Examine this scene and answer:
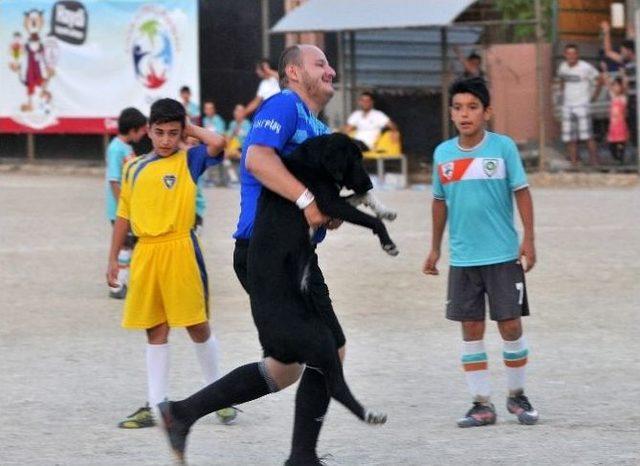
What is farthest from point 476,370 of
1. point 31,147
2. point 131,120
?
point 31,147

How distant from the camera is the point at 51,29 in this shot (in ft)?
91.1

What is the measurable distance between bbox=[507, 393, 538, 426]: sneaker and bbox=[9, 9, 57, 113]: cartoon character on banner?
2104cm

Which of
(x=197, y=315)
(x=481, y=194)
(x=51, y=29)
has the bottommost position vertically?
(x=197, y=315)

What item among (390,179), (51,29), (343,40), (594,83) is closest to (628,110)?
(594,83)

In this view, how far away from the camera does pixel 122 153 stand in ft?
39.8

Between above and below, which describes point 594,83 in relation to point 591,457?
above

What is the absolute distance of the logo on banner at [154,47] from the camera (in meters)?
26.4

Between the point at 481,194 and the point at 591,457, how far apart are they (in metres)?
1.48

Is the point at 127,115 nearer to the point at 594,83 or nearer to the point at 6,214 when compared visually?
the point at 6,214

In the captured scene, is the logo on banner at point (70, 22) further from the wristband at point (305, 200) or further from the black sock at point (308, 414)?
the wristband at point (305, 200)

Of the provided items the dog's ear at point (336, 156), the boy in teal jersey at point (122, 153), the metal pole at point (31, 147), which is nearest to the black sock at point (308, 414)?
the dog's ear at point (336, 156)

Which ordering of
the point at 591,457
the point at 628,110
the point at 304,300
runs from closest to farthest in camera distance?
the point at 304,300 < the point at 591,457 < the point at 628,110

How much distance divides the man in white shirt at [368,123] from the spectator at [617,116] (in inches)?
136

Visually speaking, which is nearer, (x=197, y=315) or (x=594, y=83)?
(x=197, y=315)
